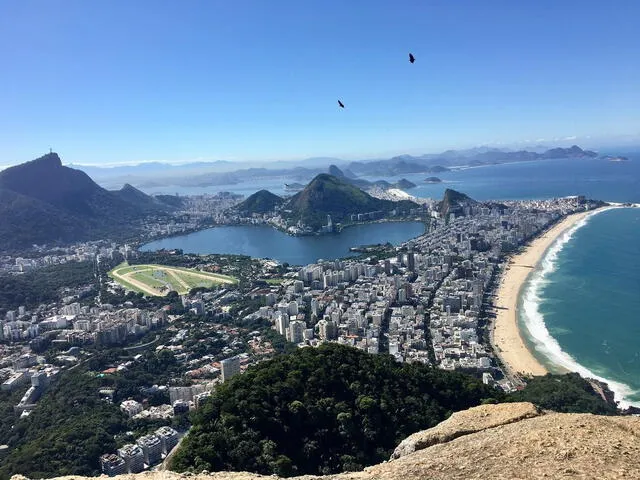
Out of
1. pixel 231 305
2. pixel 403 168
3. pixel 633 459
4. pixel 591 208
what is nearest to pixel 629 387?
pixel 633 459

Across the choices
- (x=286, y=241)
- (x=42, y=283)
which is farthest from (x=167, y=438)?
(x=286, y=241)

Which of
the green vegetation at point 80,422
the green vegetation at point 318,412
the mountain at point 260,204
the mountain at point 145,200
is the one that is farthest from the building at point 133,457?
the mountain at point 145,200

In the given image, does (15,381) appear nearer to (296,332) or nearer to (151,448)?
(151,448)

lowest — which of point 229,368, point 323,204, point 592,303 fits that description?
point 592,303

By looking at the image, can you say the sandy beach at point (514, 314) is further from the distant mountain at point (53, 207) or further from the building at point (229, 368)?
the distant mountain at point (53, 207)

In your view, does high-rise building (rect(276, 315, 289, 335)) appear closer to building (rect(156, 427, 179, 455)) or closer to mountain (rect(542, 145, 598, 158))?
building (rect(156, 427, 179, 455))
